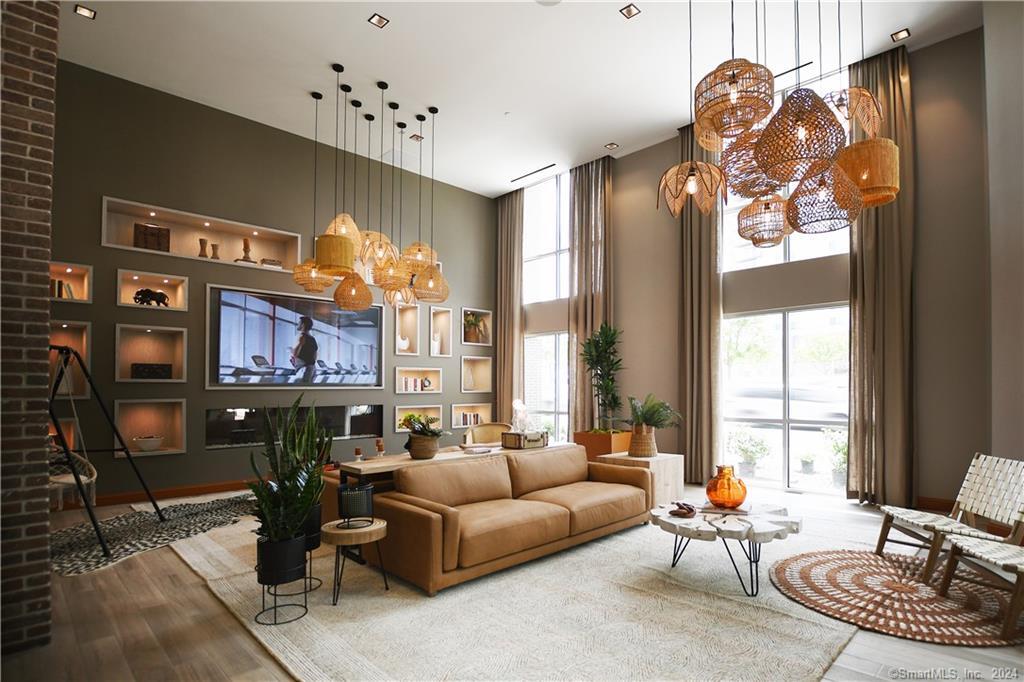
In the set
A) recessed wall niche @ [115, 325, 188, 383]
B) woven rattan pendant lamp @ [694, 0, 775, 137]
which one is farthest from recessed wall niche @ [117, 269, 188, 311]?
woven rattan pendant lamp @ [694, 0, 775, 137]

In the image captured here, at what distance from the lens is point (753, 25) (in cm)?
540

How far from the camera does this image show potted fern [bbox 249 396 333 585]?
10.00ft

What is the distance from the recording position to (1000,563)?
9.46ft

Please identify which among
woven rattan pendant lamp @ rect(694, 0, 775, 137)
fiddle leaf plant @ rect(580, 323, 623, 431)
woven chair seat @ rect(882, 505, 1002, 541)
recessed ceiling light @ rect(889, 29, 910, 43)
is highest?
recessed ceiling light @ rect(889, 29, 910, 43)

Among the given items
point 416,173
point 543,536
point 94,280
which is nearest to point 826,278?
point 543,536

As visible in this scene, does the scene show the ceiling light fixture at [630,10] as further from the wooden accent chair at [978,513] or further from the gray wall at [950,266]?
the wooden accent chair at [978,513]

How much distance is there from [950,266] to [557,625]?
5.30 metres

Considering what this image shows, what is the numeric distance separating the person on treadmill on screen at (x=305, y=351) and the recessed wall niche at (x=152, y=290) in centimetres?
144

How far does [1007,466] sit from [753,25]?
4.35 meters

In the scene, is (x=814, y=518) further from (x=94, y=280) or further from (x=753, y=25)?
(x=94, y=280)

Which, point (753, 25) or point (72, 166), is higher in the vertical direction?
point (753, 25)

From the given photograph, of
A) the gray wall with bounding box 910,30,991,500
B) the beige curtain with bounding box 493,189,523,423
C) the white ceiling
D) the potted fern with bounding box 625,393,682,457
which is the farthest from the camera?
the beige curtain with bounding box 493,189,523,423

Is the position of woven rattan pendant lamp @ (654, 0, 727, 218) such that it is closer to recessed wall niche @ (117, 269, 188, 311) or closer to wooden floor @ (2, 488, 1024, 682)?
wooden floor @ (2, 488, 1024, 682)

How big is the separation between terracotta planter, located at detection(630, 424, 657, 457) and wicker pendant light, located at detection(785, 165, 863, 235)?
2804 millimetres
